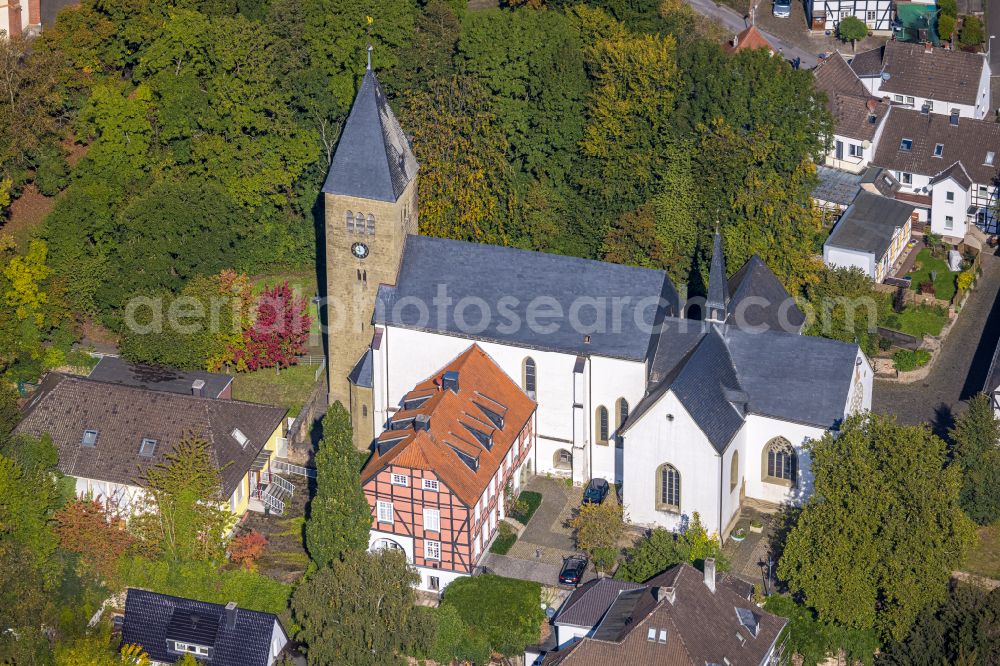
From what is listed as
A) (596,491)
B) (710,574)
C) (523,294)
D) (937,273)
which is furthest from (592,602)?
(937,273)

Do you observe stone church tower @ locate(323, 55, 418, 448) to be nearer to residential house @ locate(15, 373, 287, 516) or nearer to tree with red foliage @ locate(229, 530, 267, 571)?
residential house @ locate(15, 373, 287, 516)

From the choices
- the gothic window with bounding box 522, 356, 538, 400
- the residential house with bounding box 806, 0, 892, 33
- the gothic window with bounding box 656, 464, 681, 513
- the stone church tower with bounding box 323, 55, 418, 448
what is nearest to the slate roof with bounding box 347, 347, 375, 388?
the stone church tower with bounding box 323, 55, 418, 448

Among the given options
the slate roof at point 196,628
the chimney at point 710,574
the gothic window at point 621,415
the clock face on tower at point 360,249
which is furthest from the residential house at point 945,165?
the slate roof at point 196,628

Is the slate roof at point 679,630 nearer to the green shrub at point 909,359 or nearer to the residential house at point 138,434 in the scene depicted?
the residential house at point 138,434

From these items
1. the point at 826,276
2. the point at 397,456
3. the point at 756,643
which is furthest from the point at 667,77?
the point at 756,643

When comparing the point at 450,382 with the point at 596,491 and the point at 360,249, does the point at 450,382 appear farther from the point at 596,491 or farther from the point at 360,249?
the point at 596,491

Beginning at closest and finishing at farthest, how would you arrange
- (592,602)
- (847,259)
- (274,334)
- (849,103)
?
(592,602)
(274,334)
(847,259)
(849,103)

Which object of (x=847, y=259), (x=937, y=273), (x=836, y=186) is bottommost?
(x=937, y=273)
